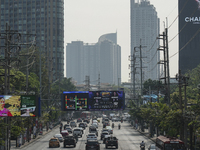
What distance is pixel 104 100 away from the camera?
6312 cm

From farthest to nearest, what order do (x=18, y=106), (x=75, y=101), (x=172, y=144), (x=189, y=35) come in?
(x=189, y=35)
(x=75, y=101)
(x=18, y=106)
(x=172, y=144)

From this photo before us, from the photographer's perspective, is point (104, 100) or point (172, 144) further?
point (104, 100)

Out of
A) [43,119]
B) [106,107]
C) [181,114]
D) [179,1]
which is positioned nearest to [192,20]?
[179,1]

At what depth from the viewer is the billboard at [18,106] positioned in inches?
1727

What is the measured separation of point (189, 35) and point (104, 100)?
132m

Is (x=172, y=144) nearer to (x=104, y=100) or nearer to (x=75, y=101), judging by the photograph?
(x=104, y=100)

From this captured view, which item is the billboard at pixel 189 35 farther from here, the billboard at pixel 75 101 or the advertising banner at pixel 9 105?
the advertising banner at pixel 9 105

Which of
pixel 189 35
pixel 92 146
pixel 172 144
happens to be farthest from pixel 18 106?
pixel 189 35

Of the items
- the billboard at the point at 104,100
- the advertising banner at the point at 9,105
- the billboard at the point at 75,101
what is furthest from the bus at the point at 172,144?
the billboard at the point at 75,101

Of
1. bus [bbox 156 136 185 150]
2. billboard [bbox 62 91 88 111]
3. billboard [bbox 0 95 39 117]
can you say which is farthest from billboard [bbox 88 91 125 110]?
bus [bbox 156 136 185 150]

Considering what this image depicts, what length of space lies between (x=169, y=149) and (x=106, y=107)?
21.5m

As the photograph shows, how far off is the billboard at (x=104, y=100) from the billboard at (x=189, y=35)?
12757 centimetres

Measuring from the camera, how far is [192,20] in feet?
614

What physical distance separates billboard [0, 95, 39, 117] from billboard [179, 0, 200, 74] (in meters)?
147
